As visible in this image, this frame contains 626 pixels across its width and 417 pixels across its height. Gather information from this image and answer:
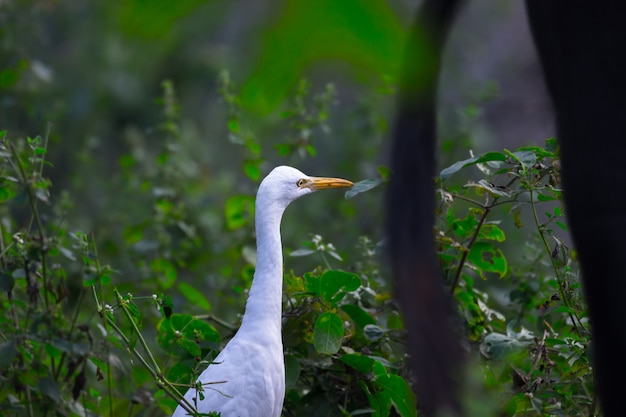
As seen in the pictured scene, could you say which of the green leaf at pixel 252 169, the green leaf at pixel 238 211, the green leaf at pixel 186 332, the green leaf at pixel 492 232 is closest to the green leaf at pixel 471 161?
the green leaf at pixel 492 232

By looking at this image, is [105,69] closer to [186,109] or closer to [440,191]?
[186,109]

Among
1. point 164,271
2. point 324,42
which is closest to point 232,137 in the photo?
point 164,271

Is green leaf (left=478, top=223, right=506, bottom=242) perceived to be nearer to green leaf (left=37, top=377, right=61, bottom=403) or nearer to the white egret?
the white egret

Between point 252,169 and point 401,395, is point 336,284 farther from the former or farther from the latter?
point 252,169

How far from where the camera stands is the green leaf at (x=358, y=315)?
97.3 inches

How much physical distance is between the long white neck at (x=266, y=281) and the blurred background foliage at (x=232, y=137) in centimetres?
12

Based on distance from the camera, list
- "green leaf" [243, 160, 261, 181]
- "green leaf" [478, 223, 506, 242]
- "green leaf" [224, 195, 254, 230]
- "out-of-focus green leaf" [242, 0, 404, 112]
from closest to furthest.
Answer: "out-of-focus green leaf" [242, 0, 404, 112], "green leaf" [478, 223, 506, 242], "green leaf" [243, 160, 261, 181], "green leaf" [224, 195, 254, 230]

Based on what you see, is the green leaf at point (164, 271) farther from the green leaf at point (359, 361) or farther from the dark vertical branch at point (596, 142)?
the dark vertical branch at point (596, 142)

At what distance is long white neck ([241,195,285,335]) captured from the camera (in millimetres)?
2379

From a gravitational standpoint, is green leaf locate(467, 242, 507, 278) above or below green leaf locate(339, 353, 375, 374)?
above

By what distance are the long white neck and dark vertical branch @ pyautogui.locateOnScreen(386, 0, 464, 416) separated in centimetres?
132

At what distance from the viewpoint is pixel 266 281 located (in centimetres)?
241

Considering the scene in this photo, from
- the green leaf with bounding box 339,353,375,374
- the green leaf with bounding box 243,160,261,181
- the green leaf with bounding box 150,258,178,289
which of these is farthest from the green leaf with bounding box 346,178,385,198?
the green leaf with bounding box 150,258,178,289

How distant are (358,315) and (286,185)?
46cm
